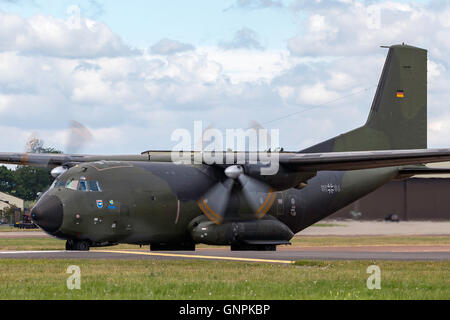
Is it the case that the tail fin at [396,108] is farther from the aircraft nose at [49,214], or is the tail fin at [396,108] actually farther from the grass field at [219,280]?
the aircraft nose at [49,214]

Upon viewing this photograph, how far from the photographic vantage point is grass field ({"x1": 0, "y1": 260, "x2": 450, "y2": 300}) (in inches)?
661

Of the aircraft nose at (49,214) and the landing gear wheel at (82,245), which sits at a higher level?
the aircraft nose at (49,214)

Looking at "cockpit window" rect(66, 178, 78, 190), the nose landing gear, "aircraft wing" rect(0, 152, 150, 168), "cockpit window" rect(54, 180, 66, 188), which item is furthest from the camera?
"aircraft wing" rect(0, 152, 150, 168)

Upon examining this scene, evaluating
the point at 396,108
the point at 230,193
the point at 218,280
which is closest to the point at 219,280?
the point at 218,280

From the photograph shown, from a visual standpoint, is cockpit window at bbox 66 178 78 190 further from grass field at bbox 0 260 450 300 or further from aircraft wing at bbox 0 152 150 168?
aircraft wing at bbox 0 152 150 168

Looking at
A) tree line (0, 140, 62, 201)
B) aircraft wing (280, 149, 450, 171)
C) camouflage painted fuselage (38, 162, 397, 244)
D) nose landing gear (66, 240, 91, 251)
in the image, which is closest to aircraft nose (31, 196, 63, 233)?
camouflage painted fuselage (38, 162, 397, 244)

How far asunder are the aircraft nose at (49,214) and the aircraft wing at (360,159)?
913 centimetres

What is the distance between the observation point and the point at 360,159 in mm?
31031

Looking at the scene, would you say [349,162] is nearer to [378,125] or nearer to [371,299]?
[378,125]

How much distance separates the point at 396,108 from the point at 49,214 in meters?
18.4

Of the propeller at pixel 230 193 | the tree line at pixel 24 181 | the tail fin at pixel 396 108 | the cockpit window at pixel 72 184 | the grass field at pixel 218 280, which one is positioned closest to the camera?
the grass field at pixel 218 280

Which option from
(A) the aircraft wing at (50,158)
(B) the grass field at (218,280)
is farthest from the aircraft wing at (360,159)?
(A) the aircraft wing at (50,158)

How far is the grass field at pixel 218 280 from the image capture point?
1680 cm

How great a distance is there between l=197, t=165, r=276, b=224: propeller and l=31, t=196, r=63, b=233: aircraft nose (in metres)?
6.38
